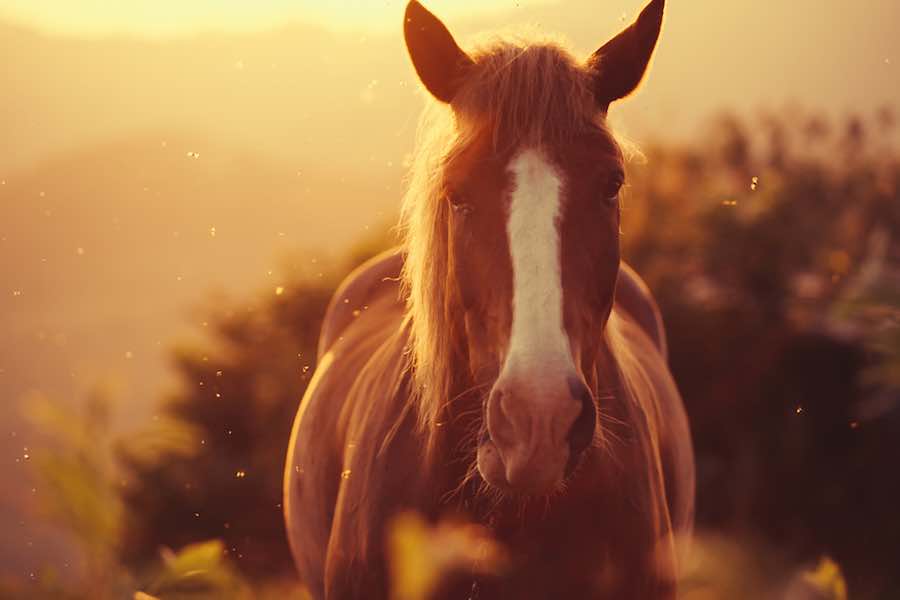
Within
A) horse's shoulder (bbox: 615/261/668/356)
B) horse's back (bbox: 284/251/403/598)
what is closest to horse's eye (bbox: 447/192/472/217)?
horse's back (bbox: 284/251/403/598)

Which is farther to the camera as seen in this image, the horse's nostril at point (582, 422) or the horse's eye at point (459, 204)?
the horse's eye at point (459, 204)

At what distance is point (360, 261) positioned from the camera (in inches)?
290

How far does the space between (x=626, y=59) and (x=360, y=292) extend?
2221 millimetres

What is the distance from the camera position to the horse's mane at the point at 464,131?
2.04 m

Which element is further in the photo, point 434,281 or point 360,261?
point 360,261

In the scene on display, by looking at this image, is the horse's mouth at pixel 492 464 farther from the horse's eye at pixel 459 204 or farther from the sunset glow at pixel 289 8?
the sunset glow at pixel 289 8

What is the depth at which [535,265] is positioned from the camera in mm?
1860

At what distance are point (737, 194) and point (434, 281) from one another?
6262 millimetres

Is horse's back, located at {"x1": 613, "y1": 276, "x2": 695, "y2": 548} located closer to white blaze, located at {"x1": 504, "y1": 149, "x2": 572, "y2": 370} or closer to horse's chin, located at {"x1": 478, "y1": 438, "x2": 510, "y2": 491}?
horse's chin, located at {"x1": 478, "y1": 438, "x2": 510, "y2": 491}

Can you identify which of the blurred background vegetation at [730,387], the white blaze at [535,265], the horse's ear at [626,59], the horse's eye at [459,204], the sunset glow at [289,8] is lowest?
the blurred background vegetation at [730,387]

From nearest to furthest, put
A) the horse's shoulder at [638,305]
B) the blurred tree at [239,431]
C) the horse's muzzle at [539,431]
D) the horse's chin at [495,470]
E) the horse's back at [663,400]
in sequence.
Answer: the horse's muzzle at [539,431] < the horse's chin at [495,470] < the horse's back at [663,400] < the horse's shoulder at [638,305] < the blurred tree at [239,431]

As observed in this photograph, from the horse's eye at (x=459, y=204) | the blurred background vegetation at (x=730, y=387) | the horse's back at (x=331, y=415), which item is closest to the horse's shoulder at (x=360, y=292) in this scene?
the horse's back at (x=331, y=415)

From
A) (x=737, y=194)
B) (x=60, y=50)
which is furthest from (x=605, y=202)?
(x=60, y=50)

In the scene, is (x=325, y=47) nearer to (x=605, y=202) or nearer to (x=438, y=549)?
(x=605, y=202)
